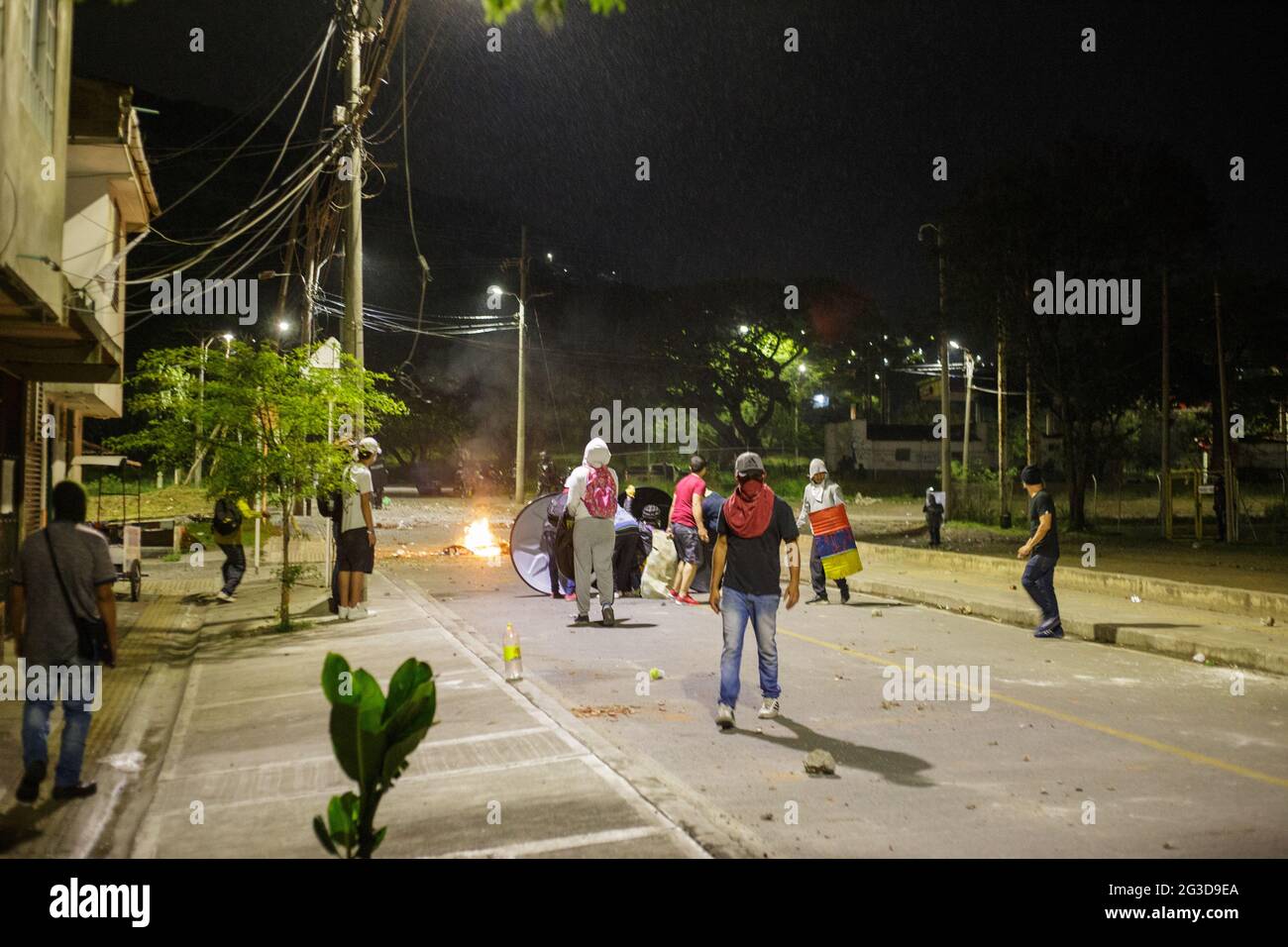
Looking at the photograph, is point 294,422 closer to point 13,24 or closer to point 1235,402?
point 13,24

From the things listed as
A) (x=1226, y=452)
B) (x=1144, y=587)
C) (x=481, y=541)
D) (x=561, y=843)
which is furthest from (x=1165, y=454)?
(x=561, y=843)

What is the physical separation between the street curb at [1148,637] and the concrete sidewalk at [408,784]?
6.89m

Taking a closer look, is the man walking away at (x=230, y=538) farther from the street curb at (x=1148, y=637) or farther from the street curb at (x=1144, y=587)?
the street curb at (x=1144, y=587)

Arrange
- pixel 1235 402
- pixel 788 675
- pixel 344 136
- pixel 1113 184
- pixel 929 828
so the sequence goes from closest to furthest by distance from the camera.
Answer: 1. pixel 929 828
2. pixel 788 675
3. pixel 344 136
4. pixel 1113 184
5. pixel 1235 402

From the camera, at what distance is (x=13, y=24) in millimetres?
8578

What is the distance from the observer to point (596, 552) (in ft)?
40.4

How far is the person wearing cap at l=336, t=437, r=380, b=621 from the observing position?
12.5m

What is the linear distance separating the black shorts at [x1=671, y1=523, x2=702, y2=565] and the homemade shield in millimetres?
2014

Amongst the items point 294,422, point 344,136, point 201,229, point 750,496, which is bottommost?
point 750,496

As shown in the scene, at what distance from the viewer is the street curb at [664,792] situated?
504 cm

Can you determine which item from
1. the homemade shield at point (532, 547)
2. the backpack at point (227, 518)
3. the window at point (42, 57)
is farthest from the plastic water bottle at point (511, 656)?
the backpack at point (227, 518)

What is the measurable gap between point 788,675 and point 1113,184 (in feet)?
83.8

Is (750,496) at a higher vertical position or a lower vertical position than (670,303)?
lower

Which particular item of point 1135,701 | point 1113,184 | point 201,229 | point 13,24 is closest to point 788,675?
point 1135,701
